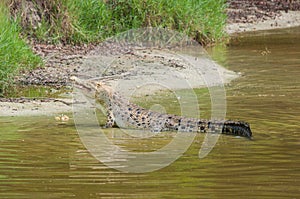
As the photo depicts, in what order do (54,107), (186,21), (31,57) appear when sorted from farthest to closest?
(186,21), (31,57), (54,107)

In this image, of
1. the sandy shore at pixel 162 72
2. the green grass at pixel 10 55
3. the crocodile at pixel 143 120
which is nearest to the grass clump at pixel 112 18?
the sandy shore at pixel 162 72

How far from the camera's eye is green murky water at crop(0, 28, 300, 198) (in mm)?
7266

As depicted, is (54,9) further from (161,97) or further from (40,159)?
(40,159)

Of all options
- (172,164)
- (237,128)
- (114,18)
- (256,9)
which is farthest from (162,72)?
(256,9)

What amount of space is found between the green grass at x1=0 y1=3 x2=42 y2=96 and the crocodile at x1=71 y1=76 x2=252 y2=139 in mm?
1680

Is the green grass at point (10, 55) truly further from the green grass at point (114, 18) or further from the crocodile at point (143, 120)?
the crocodile at point (143, 120)

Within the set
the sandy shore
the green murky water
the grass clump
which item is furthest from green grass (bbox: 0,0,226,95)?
the green murky water

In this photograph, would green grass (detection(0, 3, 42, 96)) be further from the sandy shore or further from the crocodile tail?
the crocodile tail

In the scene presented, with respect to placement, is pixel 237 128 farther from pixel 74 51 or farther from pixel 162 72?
pixel 74 51

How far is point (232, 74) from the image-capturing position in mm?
15586

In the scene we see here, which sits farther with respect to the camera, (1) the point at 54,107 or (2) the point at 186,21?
(2) the point at 186,21

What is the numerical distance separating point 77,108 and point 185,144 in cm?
279

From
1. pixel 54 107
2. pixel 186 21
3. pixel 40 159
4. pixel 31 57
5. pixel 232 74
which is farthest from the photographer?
pixel 186 21

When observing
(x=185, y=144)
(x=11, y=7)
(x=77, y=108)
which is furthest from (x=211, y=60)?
(x=185, y=144)
